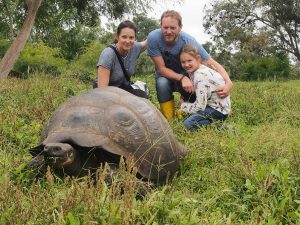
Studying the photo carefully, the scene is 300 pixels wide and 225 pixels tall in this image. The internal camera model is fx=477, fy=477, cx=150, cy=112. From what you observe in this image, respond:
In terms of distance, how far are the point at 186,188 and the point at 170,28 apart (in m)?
2.33

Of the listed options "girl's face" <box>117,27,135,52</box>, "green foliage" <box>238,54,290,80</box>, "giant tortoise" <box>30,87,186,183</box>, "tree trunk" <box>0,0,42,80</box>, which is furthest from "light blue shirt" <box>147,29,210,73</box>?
"green foliage" <box>238,54,290,80</box>

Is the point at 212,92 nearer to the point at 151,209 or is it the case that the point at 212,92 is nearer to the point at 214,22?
the point at 151,209

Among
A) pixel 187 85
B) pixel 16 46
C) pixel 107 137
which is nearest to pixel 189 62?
pixel 187 85

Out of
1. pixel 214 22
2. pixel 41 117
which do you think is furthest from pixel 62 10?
pixel 214 22

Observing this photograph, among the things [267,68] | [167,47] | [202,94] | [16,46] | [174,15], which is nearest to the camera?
[202,94]

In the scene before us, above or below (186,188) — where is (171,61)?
above

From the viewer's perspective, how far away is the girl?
16.1 ft

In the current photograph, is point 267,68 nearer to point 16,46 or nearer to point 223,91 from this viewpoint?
point 16,46

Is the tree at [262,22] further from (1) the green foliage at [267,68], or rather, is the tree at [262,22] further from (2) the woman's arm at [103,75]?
(2) the woman's arm at [103,75]

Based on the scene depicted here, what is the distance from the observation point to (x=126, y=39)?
4820 millimetres

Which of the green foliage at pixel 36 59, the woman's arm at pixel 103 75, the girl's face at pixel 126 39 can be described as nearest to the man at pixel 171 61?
the girl's face at pixel 126 39

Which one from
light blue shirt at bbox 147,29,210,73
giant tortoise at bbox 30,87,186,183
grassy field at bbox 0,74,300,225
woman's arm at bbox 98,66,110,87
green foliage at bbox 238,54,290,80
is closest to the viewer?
grassy field at bbox 0,74,300,225

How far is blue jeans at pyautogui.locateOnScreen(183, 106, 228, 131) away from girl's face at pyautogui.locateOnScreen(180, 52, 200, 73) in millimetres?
458

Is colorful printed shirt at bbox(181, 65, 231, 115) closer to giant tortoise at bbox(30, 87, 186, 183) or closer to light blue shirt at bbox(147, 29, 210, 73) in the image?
light blue shirt at bbox(147, 29, 210, 73)
